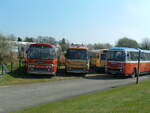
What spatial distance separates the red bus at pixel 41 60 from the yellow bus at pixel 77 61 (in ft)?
10.1

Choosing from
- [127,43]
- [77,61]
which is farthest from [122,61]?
[127,43]

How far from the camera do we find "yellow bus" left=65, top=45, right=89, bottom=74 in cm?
2361

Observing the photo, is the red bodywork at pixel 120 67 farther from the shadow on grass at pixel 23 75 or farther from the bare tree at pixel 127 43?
the bare tree at pixel 127 43

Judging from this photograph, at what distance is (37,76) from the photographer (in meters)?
21.8

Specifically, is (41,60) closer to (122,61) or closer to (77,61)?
(77,61)

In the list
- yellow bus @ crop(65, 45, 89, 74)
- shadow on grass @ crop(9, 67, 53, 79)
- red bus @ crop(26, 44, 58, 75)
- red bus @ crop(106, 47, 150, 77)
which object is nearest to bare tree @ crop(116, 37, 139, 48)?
red bus @ crop(106, 47, 150, 77)

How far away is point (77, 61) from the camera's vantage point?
77.5 feet

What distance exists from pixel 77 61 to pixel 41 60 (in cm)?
441

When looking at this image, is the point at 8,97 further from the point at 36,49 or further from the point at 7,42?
the point at 7,42

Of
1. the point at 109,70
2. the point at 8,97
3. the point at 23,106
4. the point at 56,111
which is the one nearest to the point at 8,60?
the point at 109,70

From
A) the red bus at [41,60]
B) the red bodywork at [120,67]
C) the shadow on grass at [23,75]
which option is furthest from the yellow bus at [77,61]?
the red bus at [41,60]

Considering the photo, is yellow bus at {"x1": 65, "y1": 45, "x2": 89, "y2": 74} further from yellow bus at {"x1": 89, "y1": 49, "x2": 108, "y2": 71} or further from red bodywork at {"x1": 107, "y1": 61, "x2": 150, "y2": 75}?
yellow bus at {"x1": 89, "y1": 49, "x2": 108, "y2": 71}

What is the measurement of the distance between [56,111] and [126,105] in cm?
241

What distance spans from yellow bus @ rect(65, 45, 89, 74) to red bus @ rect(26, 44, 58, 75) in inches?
121
